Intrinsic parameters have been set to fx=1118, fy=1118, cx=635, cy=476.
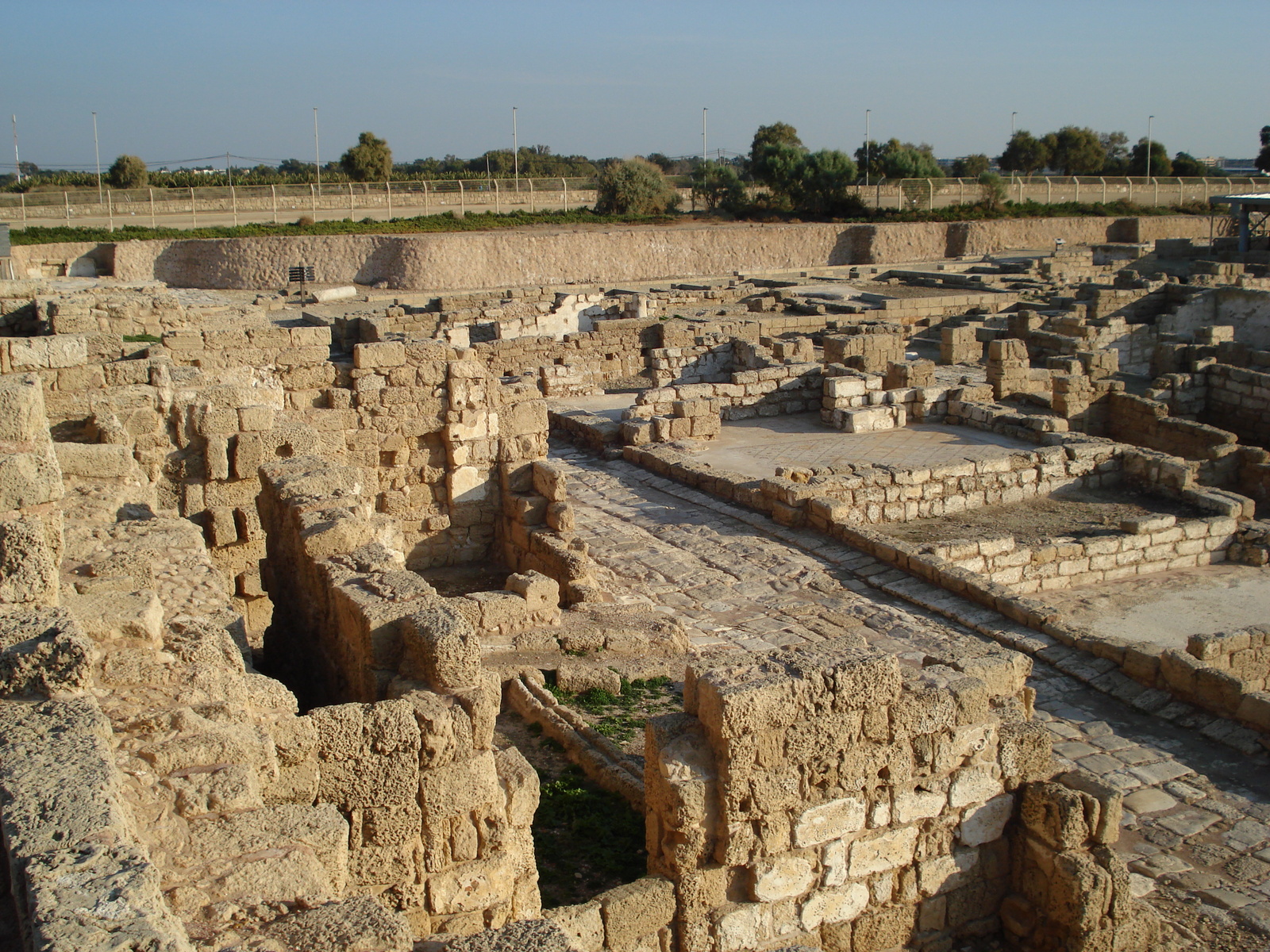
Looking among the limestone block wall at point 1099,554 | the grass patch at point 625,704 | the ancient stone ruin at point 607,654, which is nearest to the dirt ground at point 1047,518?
the ancient stone ruin at point 607,654

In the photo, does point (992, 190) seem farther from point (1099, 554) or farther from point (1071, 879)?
point (1071, 879)

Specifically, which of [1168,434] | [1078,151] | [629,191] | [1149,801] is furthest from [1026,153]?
[1149,801]

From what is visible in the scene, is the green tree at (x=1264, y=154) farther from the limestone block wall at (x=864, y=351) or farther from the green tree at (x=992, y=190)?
the limestone block wall at (x=864, y=351)

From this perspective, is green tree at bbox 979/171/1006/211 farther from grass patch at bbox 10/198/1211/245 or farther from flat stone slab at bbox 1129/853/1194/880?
flat stone slab at bbox 1129/853/1194/880

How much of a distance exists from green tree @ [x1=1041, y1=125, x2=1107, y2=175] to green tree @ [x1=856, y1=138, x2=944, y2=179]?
16975mm

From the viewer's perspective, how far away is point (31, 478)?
17.0 feet

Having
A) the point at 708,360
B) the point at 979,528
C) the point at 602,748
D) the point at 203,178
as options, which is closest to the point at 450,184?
the point at 203,178

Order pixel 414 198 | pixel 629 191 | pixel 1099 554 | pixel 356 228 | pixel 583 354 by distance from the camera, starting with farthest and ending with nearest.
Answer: pixel 629 191 < pixel 414 198 < pixel 356 228 < pixel 583 354 < pixel 1099 554

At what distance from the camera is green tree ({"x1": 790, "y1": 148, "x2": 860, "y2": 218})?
159 feet

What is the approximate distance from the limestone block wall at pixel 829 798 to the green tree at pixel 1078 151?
7210 centimetres

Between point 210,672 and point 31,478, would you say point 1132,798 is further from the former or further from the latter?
point 31,478

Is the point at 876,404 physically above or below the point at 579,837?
above

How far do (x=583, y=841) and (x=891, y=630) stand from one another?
4.18 m

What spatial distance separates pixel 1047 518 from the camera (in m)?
12.1
